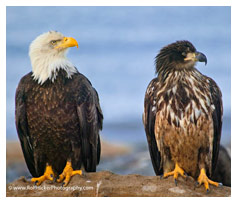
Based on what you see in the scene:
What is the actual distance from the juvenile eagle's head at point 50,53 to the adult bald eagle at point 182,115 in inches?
43.2

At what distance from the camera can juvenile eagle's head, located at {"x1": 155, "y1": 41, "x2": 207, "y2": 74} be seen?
5.52 metres

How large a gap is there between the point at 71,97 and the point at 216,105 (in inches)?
68.7

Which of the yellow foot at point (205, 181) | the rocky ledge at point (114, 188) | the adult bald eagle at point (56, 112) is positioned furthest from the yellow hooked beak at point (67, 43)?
the yellow foot at point (205, 181)

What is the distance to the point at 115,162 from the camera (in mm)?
8875

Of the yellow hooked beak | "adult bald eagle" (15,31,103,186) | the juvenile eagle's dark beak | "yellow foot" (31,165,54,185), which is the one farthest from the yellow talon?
the yellow hooked beak

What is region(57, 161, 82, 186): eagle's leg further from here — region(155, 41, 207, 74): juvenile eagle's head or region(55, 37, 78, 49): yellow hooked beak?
region(155, 41, 207, 74): juvenile eagle's head

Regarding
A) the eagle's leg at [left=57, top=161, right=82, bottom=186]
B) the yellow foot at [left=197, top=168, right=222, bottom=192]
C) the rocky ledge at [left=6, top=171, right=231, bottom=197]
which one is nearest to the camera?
the rocky ledge at [left=6, top=171, right=231, bottom=197]

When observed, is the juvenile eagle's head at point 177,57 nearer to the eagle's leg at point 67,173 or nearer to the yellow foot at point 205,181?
the yellow foot at point 205,181

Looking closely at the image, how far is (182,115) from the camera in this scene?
17.9 feet

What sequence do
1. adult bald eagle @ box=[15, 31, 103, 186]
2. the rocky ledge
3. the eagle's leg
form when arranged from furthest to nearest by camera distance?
adult bald eagle @ box=[15, 31, 103, 186], the eagle's leg, the rocky ledge

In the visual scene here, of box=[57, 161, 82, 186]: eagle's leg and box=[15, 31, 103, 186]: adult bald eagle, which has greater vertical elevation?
box=[15, 31, 103, 186]: adult bald eagle

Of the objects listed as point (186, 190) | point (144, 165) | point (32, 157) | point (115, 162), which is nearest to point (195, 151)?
point (186, 190)

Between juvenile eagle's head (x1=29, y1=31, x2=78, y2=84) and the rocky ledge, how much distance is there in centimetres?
129

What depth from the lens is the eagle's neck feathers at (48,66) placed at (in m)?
5.62
